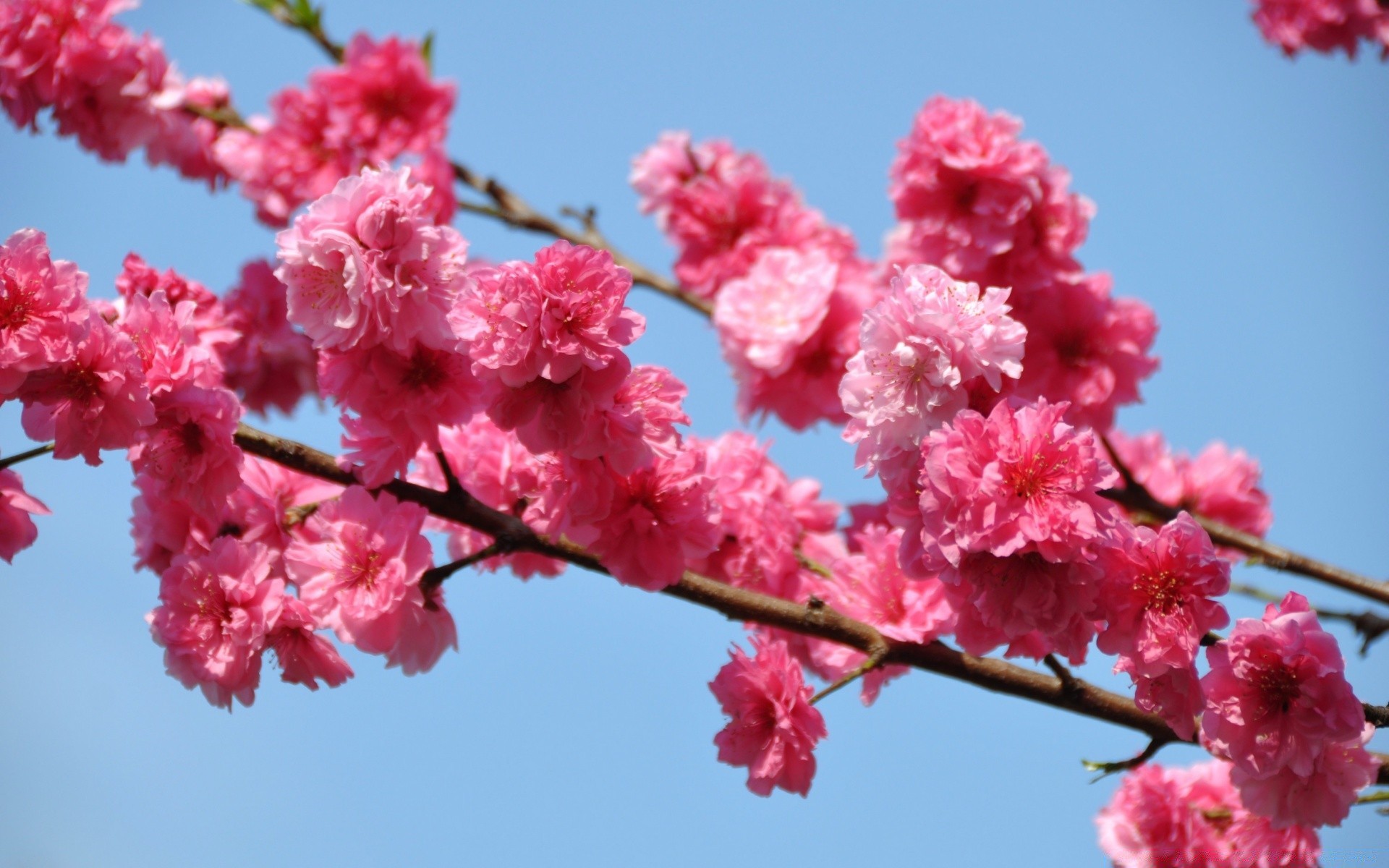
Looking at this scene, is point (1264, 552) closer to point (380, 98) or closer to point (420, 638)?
point (420, 638)

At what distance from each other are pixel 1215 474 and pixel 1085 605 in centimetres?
222

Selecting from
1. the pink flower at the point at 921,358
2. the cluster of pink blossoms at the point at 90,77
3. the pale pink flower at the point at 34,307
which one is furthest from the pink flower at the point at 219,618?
the cluster of pink blossoms at the point at 90,77

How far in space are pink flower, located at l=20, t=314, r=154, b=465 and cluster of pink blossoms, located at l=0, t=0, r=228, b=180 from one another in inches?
60.0

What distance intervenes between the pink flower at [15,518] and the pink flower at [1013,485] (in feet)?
5.31

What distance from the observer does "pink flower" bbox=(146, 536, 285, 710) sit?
188cm

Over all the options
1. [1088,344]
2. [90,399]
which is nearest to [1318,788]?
[1088,344]

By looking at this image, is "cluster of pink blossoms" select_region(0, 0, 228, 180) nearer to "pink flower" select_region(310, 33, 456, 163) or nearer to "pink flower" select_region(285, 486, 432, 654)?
"pink flower" select_region(310, 33, 456, 163)

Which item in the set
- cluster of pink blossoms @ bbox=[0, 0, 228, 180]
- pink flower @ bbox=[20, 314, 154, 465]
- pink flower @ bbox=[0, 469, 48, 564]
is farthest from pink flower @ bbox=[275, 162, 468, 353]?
cluster of pink blossoms @ bbox=[0, 0, 228, 180]

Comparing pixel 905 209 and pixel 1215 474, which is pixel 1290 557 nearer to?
pixel 1215 474

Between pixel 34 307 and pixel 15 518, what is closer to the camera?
pixel 34 307

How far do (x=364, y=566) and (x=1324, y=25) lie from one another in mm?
4169

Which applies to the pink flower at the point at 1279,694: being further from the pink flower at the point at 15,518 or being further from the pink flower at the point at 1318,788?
the pink flower at the point at 15,518

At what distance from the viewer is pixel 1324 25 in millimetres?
4070

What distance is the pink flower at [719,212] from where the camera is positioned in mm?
3541
